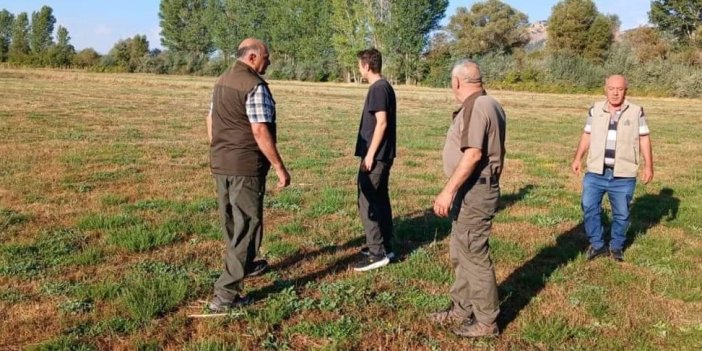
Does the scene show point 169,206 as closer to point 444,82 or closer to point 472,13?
point 444,82

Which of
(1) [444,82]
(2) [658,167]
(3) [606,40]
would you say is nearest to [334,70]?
(1) [444,82]

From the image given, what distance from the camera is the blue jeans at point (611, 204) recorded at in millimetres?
6715

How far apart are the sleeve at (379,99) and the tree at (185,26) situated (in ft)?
330

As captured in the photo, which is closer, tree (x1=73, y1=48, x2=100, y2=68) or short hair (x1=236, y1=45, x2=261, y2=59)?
short hair (x1=236, y1=45, x2=261, y2=59)

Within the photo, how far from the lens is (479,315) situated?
4.61 meters

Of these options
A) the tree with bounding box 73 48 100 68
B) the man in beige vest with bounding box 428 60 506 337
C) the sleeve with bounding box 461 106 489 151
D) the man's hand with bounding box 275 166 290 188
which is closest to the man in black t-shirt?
the man's hand with bounding box 275 166 290 188

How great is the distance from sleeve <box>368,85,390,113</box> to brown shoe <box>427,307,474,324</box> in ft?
6.80

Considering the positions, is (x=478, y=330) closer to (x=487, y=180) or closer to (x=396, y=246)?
(x=487, y=180)

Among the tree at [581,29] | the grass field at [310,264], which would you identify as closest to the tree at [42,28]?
the tree at [581,29]

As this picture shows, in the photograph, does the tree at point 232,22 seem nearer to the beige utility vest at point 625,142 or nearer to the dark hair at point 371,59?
the dark hair at point 371,59

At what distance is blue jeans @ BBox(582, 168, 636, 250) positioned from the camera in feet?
22.0

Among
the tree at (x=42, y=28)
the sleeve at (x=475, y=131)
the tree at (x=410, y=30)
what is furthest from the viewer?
the tree at (x=42, y=28)

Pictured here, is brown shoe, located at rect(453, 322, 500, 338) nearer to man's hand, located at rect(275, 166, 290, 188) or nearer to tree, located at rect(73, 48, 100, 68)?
man's hand, located at rect(275, 166, 290, 188)

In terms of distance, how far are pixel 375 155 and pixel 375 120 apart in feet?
1.18
